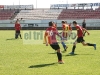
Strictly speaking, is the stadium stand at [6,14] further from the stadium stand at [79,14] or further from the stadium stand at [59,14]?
the stadium stand at [79,14]

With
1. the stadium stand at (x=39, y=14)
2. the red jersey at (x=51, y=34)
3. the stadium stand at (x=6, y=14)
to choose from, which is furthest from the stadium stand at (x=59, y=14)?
the red jersey at (x=51, y=34)

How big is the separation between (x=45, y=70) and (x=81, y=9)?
58.7 metres

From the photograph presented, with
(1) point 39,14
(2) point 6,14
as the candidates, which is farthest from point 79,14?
(2) point 6,14

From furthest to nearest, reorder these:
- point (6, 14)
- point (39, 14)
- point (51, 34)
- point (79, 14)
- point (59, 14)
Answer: point (6, 14), point (39, 14), point (59, 14), point (79, 14), point (51, 34)

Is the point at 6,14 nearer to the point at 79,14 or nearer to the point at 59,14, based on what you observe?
the point at 59,14

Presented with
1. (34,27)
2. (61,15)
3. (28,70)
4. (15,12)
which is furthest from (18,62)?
(15,12)

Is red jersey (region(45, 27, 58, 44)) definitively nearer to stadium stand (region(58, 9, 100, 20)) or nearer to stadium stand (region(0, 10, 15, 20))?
stadium stand (region(58, 9, 100, 20))

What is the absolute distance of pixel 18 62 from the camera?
12.3m

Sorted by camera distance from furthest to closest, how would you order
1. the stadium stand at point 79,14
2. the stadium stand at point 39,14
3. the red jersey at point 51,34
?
the stadium stand at point 39,14 < the stadium stand at point 79,14 < the red jersey at point 51,34

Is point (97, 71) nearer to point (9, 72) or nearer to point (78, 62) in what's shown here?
point (78, 62)

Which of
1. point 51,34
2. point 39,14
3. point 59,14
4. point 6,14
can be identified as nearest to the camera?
point 51,34

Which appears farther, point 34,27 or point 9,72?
point 34,27

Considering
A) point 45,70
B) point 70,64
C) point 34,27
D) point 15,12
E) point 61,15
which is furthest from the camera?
point 15,12

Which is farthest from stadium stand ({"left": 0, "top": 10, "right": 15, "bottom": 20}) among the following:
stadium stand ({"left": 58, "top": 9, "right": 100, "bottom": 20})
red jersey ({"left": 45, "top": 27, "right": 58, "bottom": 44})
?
red jersey ({"left": 45, "top": 27, "right": 58, "bottom": 44})
